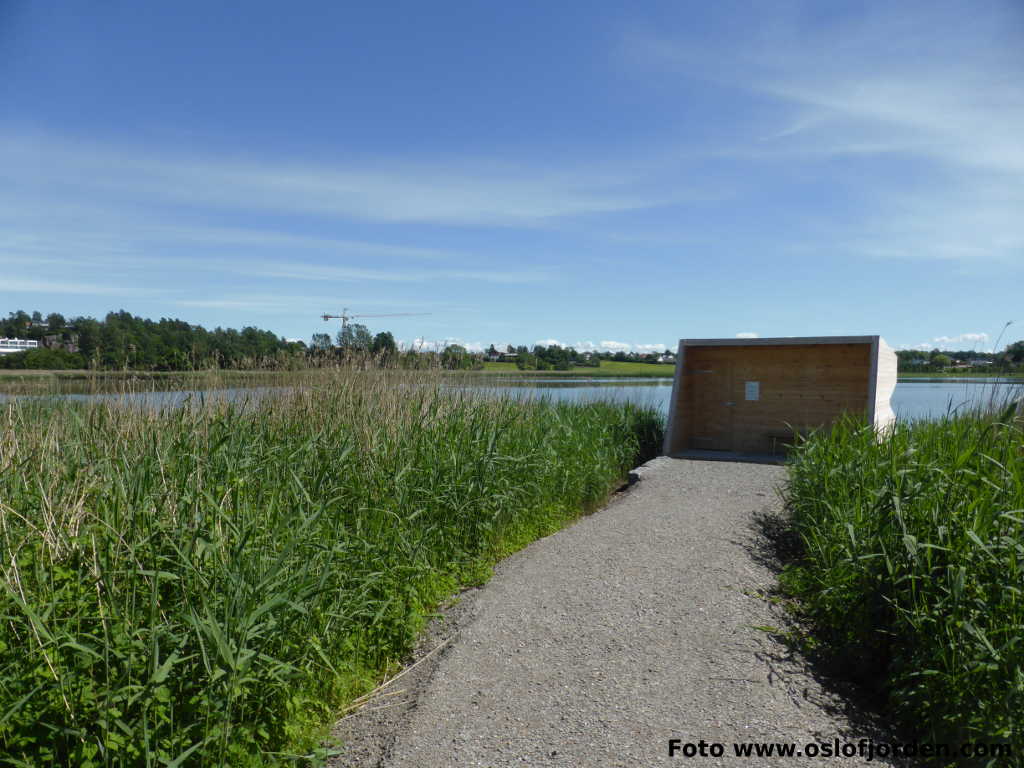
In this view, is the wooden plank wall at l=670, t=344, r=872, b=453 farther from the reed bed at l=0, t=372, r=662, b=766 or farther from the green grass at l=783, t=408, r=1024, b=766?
the reed bed at l=0, t=372, r=662, b=766

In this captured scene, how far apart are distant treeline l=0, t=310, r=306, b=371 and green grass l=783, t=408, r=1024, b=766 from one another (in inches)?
195

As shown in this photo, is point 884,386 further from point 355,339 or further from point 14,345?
point 14,345

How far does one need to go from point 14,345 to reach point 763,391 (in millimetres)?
12020

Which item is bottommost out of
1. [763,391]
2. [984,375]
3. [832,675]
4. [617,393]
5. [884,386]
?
[832,675]

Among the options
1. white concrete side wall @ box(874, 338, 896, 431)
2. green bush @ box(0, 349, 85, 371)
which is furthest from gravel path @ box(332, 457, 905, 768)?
green bush @ box(0, 349, 85, 371)

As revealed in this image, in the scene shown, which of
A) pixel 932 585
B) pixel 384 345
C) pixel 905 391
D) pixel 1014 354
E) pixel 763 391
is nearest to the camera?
pixel 932 585

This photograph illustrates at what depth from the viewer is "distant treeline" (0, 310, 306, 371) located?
602 cm

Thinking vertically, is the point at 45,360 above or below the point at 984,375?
below

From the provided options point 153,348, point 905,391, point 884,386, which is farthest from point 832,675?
point 905,391

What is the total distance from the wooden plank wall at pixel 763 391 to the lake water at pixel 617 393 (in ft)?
2.44

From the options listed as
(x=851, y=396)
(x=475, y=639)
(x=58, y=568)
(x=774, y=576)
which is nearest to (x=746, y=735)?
(x=475, y=639)

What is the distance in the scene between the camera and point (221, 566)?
2.36 metres

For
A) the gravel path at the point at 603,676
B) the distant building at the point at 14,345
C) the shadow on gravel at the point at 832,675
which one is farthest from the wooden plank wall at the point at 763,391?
the distant building at the point at 14,345

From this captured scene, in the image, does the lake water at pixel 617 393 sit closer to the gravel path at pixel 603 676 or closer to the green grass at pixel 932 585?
the green grass at pixel 932 585
